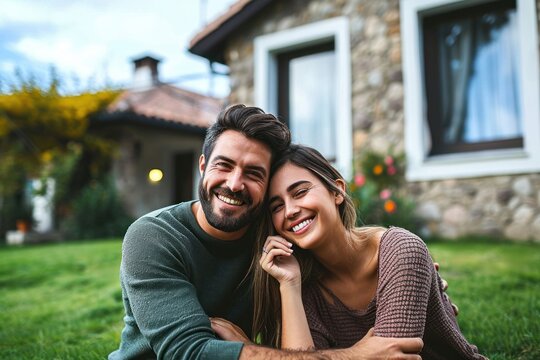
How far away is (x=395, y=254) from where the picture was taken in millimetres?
1977

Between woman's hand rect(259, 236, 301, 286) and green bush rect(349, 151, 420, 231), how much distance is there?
375 centimetres

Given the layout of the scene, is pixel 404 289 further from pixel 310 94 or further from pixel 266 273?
pixel 310 94

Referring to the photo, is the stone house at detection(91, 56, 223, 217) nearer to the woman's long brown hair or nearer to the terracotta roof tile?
the terracotta roof tile

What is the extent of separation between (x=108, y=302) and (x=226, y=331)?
8.32ft

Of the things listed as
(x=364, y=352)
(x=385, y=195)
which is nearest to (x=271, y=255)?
(x=364, y=352)

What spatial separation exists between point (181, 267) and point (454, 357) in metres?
1.25

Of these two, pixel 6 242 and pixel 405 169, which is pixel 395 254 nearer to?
pixel 405 169

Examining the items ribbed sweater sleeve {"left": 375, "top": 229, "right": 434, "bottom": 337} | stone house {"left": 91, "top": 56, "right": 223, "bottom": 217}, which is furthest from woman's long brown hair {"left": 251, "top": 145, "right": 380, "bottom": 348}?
stone house {"left": 91, "top": 56, "right": 223, "bottom": 217}

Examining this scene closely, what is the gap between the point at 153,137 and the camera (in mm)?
12703

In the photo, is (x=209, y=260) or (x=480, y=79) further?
(x=480, y=79)

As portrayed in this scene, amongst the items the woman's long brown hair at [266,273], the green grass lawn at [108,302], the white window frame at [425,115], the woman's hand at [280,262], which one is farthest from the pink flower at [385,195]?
the woman's hand at [280,262]

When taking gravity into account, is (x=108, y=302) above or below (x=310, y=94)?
below

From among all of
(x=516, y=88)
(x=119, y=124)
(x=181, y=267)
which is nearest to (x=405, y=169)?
(x=516, y=88)

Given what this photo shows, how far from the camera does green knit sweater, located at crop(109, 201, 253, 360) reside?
5.90 ft
